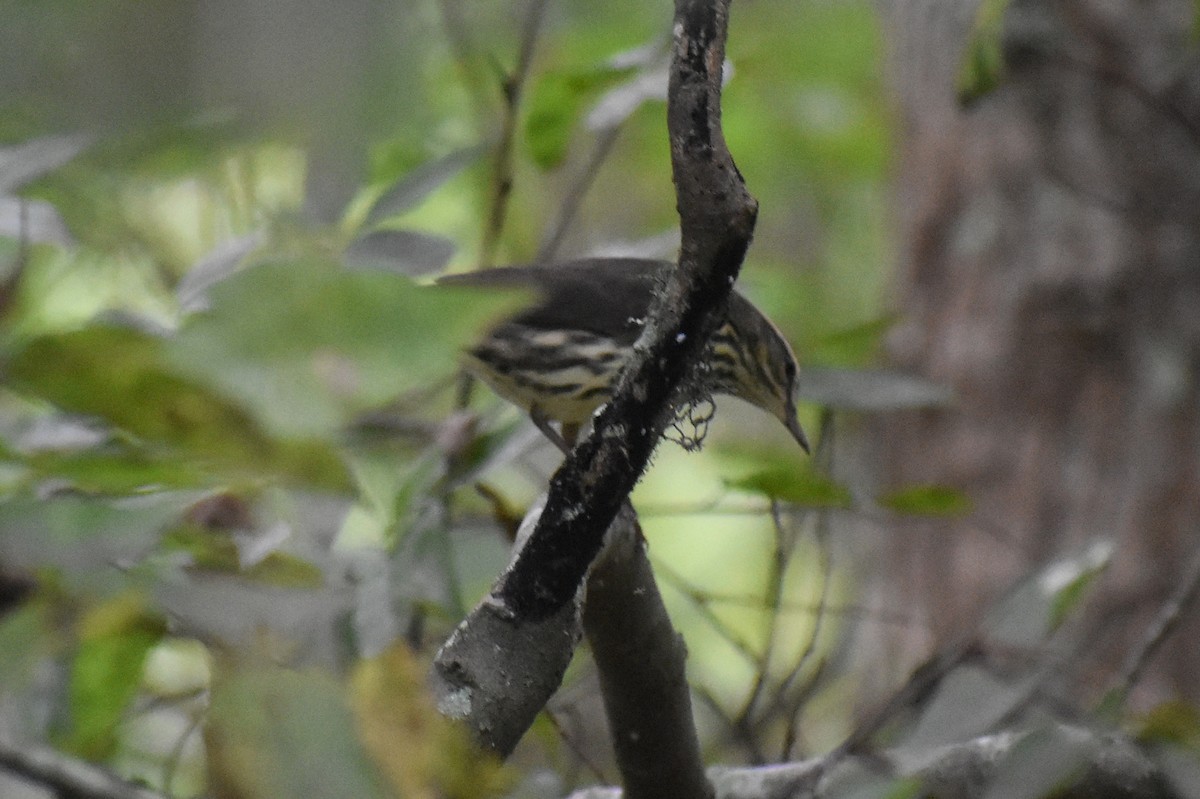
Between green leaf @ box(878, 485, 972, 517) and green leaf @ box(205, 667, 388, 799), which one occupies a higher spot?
green leaf @ box(205, 667, 388, 799)

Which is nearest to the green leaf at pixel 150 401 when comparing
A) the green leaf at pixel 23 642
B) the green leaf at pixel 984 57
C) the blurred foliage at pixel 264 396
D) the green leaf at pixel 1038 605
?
the blurred foliage at pixel 264 396

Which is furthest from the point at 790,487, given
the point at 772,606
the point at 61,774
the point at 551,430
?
the point at 61,774

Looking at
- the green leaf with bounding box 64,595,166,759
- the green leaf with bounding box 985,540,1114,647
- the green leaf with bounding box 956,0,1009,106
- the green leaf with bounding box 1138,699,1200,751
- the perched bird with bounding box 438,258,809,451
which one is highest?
the green leaf with bounding box 956,0,1009,106

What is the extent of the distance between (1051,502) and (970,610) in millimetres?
386

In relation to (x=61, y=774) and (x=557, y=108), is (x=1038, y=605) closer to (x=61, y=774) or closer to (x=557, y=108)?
(x=557, y=108)

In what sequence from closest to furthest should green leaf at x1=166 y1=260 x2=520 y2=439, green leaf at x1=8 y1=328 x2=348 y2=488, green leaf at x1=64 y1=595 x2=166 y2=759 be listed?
green leaf at x1=166 y1=260 x2=520 y2=439, green leaf at x1=8 y1=328 x2=348 y2=488, green leaf at x1=64 y1=595 x2=166 y2=759

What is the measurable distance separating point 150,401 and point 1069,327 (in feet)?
11.5

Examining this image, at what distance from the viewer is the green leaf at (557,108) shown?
2.17m

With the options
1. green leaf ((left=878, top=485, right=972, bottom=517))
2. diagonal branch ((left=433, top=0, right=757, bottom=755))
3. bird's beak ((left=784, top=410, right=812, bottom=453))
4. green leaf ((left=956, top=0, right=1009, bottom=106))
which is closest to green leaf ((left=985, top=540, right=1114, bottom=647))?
green leaf ((left=878, top=485, right=972, bottom=517))

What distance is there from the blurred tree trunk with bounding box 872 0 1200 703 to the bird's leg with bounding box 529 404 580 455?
5.43 feet

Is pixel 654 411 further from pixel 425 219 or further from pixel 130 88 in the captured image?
pixel 425 219

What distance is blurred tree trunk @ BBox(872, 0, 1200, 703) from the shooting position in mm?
3898

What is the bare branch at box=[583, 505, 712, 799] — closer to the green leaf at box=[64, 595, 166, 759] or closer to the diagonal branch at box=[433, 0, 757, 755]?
the diagonal branch at box=[433, 0, 757, 755]

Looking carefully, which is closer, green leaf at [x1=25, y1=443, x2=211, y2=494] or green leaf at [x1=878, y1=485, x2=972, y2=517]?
green leaf at [x1=25, y1=443, x2=211, y2=494]
